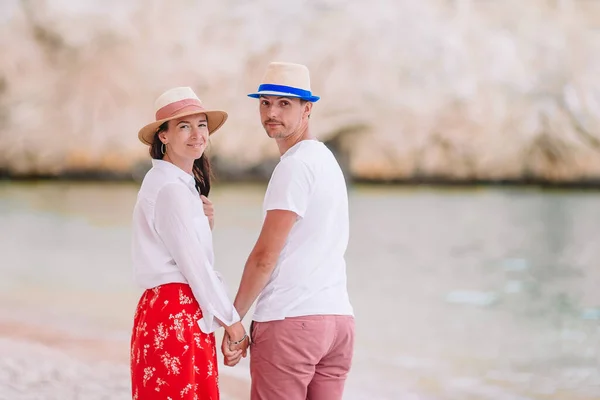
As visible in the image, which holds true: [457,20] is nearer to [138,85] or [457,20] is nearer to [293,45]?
[293,45]

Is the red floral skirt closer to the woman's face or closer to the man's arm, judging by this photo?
the man's arm

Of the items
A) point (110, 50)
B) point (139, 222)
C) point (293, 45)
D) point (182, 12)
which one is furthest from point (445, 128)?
point (139, 222)

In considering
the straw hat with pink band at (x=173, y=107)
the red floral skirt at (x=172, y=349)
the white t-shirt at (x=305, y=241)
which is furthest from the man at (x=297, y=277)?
the straw hat with pink band at (x=173, y=107)

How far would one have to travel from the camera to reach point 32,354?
5117 mm

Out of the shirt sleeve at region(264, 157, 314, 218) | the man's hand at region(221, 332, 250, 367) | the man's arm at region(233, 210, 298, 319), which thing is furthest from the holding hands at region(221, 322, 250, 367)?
the shirt sleeve at region(264, 157, 314, 218)

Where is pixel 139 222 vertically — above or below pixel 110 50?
below

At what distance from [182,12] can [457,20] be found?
557 centimetres

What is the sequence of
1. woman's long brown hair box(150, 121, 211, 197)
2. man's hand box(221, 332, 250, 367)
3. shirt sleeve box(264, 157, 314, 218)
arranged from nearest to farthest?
shirt sleeve box(264, 157, 314, 218), man's hand box(221, 332, 250, 367), woman's long brown hair box(150, 121, 211, 197)

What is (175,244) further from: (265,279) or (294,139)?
(294,139)

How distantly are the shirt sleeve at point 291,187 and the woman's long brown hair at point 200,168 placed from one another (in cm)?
31

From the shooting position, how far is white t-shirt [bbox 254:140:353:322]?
180 centimetres

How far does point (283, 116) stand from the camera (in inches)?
74.8

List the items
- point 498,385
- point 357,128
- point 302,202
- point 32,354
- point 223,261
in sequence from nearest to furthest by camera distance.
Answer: point 302,202
point 32,354
point 498,385
point 223,261
point 357,128

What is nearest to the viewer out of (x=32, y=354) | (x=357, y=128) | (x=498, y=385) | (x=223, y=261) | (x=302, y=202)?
(x=302, y=202)
